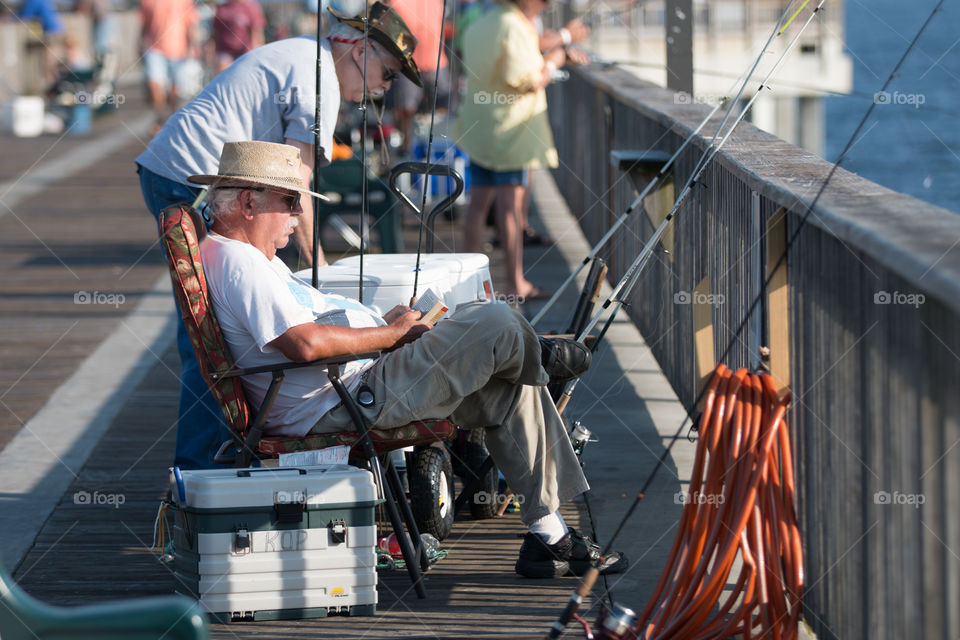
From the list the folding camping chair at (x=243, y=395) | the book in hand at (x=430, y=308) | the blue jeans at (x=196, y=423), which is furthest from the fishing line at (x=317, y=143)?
the folding camping chair at (x=243, y=395)

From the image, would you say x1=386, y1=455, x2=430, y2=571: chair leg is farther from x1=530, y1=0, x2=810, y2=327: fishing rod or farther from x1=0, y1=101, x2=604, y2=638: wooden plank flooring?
x1=530, y1=0, x2=810, y2=327: fishing rod

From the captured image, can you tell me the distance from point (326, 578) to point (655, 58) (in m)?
36.7

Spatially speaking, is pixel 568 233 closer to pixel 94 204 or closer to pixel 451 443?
pixel 94 204

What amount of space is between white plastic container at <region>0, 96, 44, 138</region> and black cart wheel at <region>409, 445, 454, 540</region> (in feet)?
51.7

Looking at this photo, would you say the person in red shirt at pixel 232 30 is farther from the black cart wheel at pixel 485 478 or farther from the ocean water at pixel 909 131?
the black cart wheel at pixel 485 478

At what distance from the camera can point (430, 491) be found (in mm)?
4562

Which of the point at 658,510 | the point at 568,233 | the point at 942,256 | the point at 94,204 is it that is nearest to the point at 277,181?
the point at 658,510

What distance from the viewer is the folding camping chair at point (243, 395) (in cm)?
415

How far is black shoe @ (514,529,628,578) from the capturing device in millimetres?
4285

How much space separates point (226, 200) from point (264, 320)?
40cm

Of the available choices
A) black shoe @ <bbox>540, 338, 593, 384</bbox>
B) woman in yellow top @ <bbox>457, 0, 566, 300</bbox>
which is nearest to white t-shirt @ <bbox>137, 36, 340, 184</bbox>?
black shoe @ <bbox>540, 338, 593, 384</bbox>

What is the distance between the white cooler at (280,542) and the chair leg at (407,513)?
27cm

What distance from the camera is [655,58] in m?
39.5

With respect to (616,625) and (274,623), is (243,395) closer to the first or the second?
(274,623)
